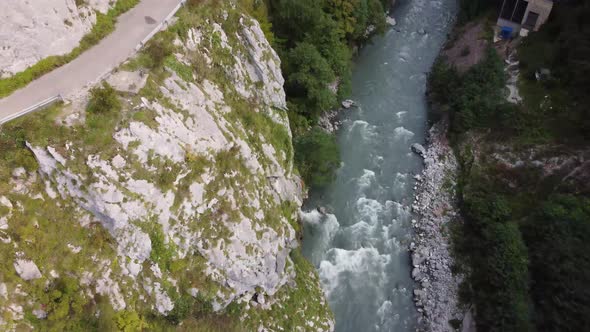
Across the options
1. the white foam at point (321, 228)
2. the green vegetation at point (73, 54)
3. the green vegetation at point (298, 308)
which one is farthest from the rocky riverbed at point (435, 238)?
the green vegetation at point (73, 54)

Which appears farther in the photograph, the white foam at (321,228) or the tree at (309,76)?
the tree at (309,76)

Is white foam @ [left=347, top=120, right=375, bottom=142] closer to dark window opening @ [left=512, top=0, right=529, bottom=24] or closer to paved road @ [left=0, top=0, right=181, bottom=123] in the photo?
paved road @ [left=0, top=0, right=181, bottom=123]

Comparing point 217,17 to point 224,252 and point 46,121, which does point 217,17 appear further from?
point 224,252

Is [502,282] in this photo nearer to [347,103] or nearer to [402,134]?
[402,134]

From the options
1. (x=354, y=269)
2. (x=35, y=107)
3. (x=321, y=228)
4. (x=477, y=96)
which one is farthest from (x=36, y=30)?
(x=477, y=96)

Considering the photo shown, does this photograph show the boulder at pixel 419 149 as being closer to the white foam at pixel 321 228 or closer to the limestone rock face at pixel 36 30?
the white foam at pixel 321 228

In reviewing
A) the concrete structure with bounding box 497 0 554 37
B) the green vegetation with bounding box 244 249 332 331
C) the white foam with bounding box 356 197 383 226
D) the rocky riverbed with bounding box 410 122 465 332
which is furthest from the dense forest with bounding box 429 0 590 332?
the green vegetation with bounding box 244 249 332 331

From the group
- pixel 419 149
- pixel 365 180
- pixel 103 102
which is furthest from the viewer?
pixel 419 149
